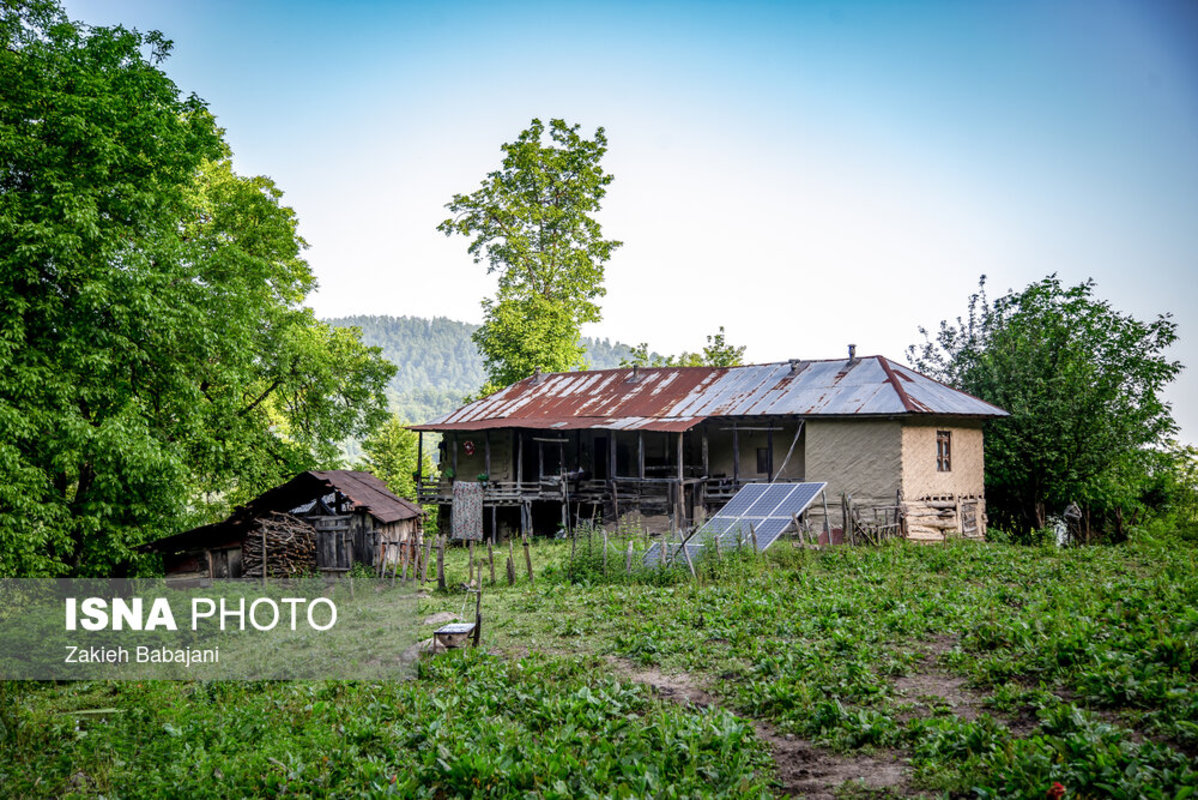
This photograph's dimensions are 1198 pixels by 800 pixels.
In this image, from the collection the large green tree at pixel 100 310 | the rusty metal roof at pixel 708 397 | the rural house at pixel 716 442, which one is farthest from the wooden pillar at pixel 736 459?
the large green tree at pixel 100 310

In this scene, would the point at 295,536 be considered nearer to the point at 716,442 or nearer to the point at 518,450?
the point at 518,450

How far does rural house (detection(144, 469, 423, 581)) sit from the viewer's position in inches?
775

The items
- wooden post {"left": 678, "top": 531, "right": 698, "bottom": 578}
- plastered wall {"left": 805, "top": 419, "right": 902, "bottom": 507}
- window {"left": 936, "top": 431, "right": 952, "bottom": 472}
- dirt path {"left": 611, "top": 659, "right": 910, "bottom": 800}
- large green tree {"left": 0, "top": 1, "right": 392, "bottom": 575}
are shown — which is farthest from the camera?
window {"left": 936, "top": 431, "right": 952, "bottom": 472}

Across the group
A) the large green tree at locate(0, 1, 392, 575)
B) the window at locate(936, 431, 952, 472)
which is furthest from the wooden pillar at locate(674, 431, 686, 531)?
the large green tree at locate(0, 1, 392, 575)

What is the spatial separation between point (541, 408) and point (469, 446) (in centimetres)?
355

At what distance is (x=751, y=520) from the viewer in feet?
61.0

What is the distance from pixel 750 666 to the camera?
9406mm

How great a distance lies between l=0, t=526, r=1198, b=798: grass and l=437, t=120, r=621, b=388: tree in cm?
2432

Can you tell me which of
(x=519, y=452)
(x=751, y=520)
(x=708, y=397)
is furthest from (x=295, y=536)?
(x=708, y=397)

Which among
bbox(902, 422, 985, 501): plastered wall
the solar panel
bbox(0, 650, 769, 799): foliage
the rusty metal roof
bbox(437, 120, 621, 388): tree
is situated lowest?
bbox(0, 650, 769, 799): foliage

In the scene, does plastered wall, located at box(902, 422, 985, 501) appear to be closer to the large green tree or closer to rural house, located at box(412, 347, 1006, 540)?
rural house, located at box(412, 347, 1006, 540)

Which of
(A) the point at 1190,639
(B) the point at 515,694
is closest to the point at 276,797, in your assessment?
(B) the point at 515,694

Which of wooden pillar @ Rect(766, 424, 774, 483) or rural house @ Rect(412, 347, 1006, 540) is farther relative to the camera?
wooden pillar @ Rect(766, 424, 774, 483)

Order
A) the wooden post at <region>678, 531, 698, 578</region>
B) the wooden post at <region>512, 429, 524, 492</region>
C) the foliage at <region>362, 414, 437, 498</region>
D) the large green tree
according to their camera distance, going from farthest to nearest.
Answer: the foliage at <region>362, 414, 437, 498</region> < the wooden post at <region>512, 429, 524, 492</region> < the wooden post at <region>678, 531, 698, 578</region> < the large green tree
